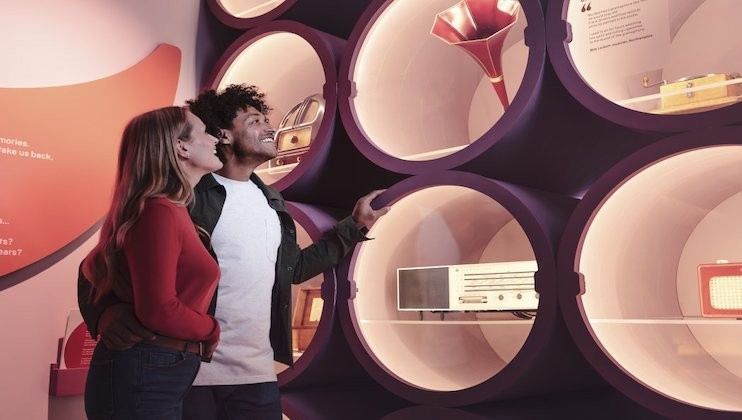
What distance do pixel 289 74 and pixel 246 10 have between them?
0.41 metres

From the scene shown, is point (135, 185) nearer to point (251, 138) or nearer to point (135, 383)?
point (135, 383)

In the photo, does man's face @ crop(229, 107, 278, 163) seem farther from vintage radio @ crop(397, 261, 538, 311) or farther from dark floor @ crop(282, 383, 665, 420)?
dark floor @ crop(282, 383, 665, 420)

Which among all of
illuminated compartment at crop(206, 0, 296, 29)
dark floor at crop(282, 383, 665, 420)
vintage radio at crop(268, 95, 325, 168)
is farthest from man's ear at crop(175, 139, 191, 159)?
illuminated compartment at crop(206, 0, 296, 29)

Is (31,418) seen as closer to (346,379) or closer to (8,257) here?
(8,257)

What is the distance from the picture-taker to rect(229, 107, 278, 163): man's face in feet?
6.40

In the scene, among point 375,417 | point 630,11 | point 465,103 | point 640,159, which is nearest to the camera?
point 640,159

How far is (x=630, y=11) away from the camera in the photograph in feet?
5.52

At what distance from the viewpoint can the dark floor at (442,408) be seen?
174cm

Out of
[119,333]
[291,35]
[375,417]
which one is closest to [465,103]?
[291,35]

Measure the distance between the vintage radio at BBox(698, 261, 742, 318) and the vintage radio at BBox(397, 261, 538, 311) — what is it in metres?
0.37

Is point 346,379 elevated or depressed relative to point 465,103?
depressed

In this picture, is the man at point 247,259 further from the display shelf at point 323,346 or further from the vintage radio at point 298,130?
the vintage radio at point 298,130

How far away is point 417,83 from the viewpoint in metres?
2.24

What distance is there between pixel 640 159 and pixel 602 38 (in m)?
0.36
